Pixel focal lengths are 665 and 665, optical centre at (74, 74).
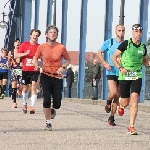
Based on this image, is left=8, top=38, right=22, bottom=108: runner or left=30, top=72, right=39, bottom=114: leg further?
left=8, top=38, right=22, bottom=108: runner

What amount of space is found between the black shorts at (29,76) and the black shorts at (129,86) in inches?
167

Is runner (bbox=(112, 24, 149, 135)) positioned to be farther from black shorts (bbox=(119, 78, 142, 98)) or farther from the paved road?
the paved road

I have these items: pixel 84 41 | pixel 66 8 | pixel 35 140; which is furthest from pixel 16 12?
pixel 35 140

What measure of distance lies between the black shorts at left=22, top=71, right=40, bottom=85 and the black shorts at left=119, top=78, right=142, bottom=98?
167 inches

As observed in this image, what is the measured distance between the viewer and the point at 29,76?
14.0m

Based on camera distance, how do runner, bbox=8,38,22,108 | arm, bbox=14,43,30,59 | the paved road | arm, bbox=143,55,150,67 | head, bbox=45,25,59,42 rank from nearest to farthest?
the paved road < arm, bbox=143,55,150,67 < head, bbox=45,25,59,42 < arm, bbox=14,43,30,59 < runner, bbox=8,38,22,108

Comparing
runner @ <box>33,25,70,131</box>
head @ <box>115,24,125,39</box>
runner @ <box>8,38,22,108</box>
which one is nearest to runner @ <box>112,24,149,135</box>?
runner @ <box>33,25,70,131</box>

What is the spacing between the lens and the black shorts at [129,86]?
30.9 feet

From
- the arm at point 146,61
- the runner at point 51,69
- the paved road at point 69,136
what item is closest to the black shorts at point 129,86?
the arm at point 146,61

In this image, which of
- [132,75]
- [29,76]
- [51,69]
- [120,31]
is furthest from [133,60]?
[29,76]

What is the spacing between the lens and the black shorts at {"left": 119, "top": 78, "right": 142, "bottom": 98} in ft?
30.9

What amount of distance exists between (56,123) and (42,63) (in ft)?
4.56

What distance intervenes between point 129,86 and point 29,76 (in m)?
4.65

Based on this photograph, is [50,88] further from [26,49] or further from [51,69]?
[26,49]
